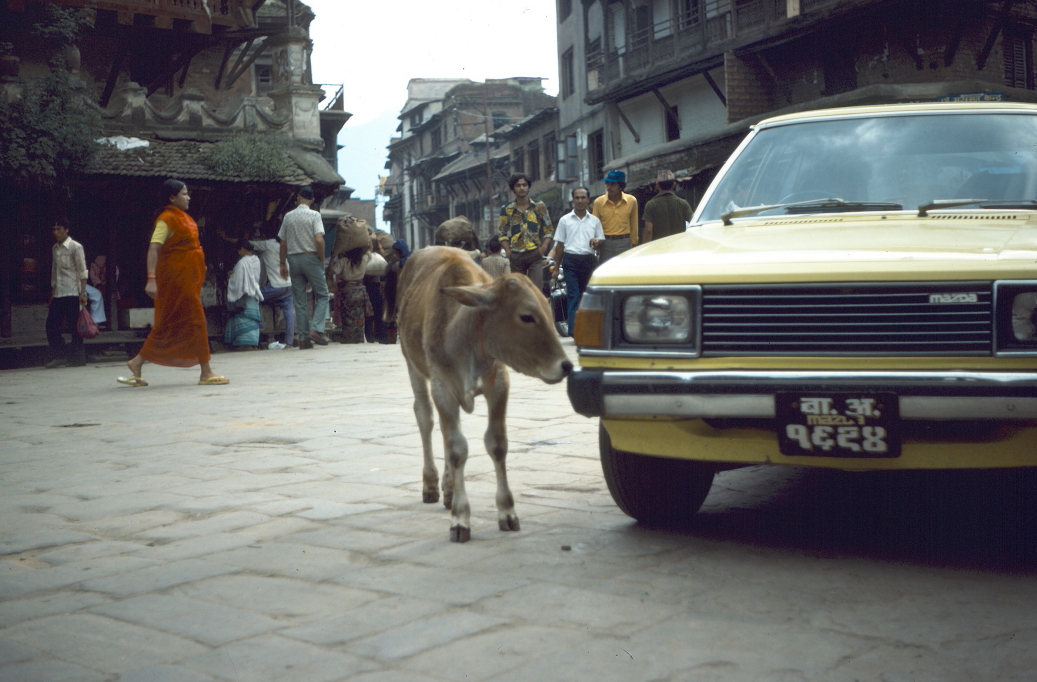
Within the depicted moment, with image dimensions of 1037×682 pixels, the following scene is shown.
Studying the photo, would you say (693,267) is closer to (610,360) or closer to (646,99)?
(610,360)

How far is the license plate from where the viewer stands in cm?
339

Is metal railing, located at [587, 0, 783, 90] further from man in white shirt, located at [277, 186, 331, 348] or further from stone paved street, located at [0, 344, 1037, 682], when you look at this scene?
stone paved street, located at [0, 344, 1037, 682]

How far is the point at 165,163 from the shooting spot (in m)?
20.3

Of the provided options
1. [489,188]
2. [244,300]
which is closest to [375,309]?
[244,300]

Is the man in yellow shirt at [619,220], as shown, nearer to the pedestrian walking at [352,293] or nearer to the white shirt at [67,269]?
the pedestrian walking at [352,293]

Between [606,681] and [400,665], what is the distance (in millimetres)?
557

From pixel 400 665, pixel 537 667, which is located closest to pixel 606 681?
pixel 537 667

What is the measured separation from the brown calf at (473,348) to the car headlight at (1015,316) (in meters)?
1.48

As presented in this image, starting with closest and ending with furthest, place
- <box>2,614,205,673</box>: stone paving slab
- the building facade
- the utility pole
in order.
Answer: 1. <box>2,614,205,673</box>: stone paving slab
2. the building facade
3. the utility pole

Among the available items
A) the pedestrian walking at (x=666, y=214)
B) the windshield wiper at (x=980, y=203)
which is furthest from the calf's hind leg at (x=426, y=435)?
the pedestrian walking at (x=666, y=214)

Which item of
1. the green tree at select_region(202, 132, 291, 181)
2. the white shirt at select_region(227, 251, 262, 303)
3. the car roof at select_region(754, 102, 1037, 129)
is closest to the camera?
the car roof at select_region(754, 102, 1037, 129)

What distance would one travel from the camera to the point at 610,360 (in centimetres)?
390

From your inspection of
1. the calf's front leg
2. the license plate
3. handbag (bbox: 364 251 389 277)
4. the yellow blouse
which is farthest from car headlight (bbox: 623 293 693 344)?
handbag (bbox: 364 251 389 277)

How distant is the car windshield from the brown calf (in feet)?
4.11
